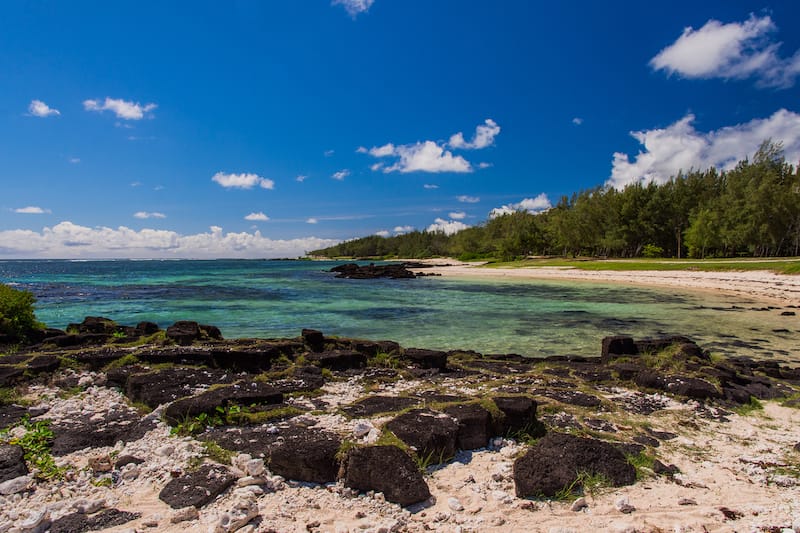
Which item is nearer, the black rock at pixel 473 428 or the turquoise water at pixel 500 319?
the black rock at pixel 473 428

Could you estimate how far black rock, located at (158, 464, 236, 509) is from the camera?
3.88 m

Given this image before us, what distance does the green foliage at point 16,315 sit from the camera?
11.4 metres

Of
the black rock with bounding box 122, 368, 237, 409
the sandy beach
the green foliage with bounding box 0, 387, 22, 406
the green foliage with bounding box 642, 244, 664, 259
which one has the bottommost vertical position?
the sandy beach

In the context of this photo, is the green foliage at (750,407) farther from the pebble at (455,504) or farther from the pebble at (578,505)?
the pebble at (455,504)

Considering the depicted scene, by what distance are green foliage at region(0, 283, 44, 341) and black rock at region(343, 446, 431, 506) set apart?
1265cm

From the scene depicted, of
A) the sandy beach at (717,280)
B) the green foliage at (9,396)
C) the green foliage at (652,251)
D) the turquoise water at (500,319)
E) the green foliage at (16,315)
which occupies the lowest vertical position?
the turquoise water at (500,319)

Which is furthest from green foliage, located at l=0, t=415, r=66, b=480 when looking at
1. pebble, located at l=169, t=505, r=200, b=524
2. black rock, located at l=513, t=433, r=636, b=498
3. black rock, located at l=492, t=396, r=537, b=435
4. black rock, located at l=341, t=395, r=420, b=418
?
black rock, located at l=492, t=396, r=537, b=435

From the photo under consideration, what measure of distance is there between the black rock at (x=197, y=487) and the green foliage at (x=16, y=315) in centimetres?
1134

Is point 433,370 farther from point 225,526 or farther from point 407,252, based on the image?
point 407,252

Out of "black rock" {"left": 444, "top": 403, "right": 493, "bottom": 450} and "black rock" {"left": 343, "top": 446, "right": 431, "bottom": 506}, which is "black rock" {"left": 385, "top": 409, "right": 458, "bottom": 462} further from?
"black rock" {"left": 343, "top": 446, "right": 431, "bottom": 506}

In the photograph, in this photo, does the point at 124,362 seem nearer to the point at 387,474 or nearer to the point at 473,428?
the point at 387,474

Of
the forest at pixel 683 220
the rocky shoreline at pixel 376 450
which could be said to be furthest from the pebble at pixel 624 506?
the forest at pixel 683 220

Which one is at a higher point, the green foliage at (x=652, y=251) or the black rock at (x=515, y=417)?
the green foliage at (x=652, y=251)

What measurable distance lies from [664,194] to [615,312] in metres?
75.9
